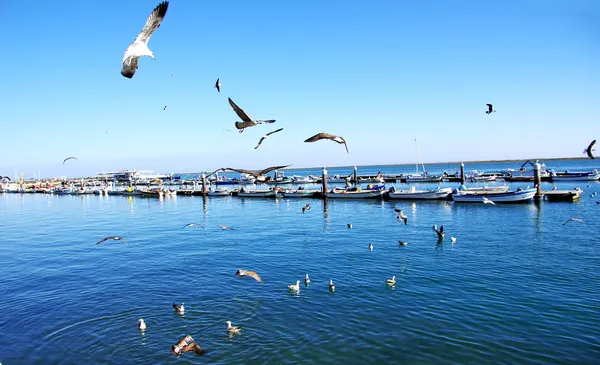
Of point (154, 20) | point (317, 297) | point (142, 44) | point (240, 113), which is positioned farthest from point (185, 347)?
point (154, 20)

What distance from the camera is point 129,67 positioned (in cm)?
812

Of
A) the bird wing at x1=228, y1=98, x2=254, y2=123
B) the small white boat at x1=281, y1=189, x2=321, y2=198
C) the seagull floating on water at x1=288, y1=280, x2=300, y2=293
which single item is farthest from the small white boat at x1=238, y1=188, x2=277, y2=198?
the bird wing at x1=228, y1=98, x2=254, y2=123

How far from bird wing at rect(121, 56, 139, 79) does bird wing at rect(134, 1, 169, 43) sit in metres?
0.39

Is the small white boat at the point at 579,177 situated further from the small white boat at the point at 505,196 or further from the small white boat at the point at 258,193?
the small white boat at the point at 258,193

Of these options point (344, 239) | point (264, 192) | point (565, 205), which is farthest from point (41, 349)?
point (264, 192)

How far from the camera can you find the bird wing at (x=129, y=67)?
7.98 m

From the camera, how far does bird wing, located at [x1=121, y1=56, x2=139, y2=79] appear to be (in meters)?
7.98

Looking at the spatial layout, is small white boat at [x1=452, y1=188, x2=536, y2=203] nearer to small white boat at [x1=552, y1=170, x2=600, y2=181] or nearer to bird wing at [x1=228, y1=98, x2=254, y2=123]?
small white boat at [x1=552, y1=170, x2=600, y2=181]

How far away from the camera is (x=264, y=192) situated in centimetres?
6034

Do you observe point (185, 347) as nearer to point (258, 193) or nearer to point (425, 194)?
point (425, 194)

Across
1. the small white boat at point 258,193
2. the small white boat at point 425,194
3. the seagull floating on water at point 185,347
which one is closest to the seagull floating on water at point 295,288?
the seagull floating on water at point 185,347

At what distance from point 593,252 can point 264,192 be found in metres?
45.3

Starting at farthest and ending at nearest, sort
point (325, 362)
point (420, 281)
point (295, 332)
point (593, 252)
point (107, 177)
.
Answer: point (107, 177), point (593, 252), point (420, 281), point (295, 332), point (325, 362)

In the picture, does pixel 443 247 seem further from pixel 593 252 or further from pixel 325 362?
pixel 325 362
